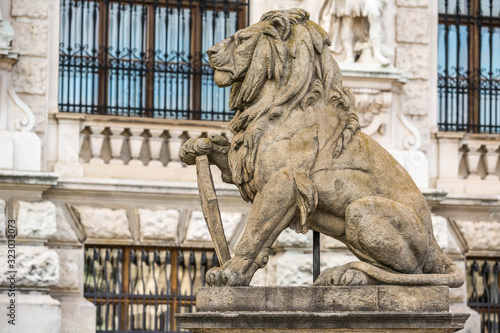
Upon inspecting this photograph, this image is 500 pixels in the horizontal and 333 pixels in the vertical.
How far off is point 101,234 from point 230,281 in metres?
6.09

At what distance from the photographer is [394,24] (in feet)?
48.2

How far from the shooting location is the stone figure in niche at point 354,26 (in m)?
14.2

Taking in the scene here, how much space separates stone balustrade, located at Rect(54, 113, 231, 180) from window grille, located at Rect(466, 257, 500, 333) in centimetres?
317

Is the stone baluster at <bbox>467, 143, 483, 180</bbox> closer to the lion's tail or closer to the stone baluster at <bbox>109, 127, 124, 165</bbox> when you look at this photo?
the stone baluster at <bbox>109, 127, 124, 165</bbox>

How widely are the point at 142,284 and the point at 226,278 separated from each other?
20.7ft

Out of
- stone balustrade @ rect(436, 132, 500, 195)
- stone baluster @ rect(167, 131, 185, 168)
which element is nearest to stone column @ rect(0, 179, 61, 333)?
stone baluster @ rect(167, 131, 185, 168)

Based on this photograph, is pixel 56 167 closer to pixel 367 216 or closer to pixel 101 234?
pixel 101 234

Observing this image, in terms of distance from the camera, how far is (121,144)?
1413 centimetres

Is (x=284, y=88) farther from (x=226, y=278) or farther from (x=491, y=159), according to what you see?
(x=491, y=159)

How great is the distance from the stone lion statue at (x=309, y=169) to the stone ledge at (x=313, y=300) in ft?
0.29

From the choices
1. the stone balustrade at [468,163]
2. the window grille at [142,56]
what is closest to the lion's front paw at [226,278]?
the window grille at [142,56]

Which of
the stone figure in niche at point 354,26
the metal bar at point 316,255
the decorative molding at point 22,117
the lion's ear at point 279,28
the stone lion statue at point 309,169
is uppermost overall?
the stone figure in niche at point 354,26

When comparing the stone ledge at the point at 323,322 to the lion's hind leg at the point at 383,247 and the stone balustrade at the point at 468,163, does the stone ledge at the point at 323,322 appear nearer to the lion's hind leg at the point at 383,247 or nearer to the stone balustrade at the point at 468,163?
the lion's hind leg at the point at 383,247

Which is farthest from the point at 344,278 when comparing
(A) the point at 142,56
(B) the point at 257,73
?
(A) the point at 142,56
